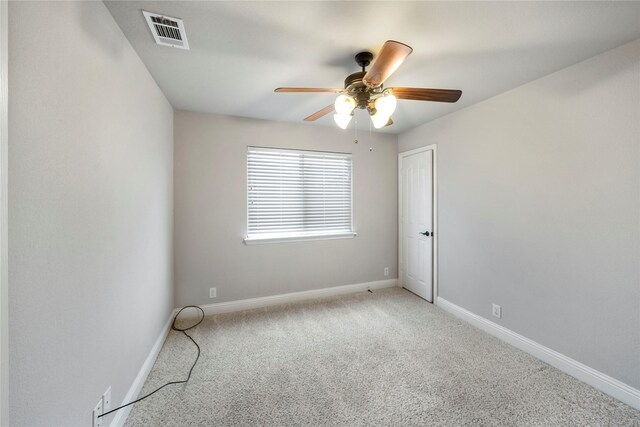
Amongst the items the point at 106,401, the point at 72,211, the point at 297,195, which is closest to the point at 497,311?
the point at 297,195

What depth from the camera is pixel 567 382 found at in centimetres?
187

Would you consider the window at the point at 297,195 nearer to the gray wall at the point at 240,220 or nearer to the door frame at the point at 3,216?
the gray wall at the point at 240,220

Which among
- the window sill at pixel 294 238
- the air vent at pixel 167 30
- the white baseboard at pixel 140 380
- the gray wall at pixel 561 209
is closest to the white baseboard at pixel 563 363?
the gray wall at pixel 561 209

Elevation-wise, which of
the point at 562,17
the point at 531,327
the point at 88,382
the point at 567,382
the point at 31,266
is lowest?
the point at 567,382

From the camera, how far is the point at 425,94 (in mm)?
1673

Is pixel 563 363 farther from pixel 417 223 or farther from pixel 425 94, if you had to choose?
pixel 425 94

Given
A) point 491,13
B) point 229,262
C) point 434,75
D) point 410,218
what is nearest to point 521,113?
point 434,75

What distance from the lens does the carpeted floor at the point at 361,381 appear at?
1.57m

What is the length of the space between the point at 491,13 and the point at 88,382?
2.81 meters

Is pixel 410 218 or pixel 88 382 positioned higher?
pixel 410 218

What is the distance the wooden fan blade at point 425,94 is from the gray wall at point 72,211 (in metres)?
1.67

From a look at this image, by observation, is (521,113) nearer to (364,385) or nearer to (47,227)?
(364,385)

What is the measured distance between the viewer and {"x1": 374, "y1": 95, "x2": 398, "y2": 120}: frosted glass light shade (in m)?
1.63

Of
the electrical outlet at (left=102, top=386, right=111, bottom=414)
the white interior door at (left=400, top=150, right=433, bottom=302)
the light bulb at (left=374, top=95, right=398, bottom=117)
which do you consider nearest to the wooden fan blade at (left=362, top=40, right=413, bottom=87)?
the light bulb at (left=374, top=95, right=398, bottom=117)
